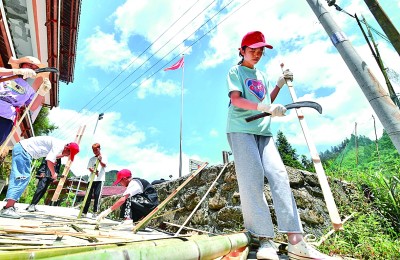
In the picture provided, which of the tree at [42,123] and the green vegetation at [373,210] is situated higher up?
the tree at [42,123]

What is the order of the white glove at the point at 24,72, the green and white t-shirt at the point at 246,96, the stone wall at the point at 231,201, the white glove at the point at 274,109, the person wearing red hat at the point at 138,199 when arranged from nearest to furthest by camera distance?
the white glove at the point at 274,109, the green and white t-shirt at the point at 246,96, the white glove at the point at 24,72, the stone wall at the point at 231,201, the person wearing red hat at the point at 138,199

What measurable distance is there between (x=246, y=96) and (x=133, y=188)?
8.85ft

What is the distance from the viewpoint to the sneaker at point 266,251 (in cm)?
159

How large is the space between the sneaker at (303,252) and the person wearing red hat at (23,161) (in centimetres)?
320

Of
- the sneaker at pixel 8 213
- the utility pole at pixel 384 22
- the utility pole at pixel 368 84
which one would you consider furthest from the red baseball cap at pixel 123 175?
the utility pole at pixel 384 22

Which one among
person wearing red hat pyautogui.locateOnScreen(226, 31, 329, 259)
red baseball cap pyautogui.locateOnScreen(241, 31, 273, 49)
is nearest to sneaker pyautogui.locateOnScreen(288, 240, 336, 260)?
person wearing red hat pyautogui.locateOnScreen(226, 31, 329, 259)

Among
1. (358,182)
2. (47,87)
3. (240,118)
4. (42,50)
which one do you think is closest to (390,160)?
(358,182)

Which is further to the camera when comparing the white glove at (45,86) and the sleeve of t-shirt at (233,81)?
the white glove at (45,86)

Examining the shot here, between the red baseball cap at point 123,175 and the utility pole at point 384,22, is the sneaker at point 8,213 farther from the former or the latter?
the utility pole at point 384,22

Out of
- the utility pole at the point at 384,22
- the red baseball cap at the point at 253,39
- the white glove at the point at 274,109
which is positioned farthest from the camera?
the utility pole at the point at 384,22

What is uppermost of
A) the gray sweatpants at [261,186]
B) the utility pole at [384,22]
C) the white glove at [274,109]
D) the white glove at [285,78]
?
the utility pole at [384,22]

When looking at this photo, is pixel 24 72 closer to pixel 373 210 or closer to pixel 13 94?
pixel 13 94

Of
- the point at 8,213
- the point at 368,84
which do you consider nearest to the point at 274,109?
the point at 368,84

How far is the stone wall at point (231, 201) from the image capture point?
3363mm
